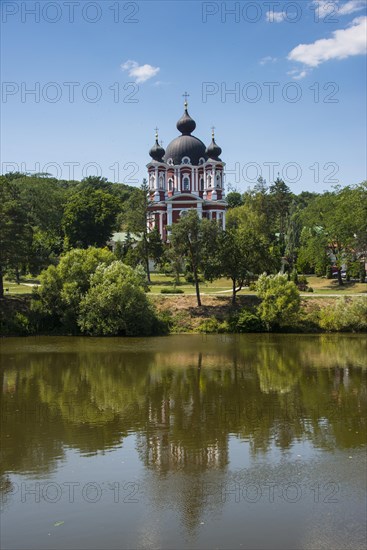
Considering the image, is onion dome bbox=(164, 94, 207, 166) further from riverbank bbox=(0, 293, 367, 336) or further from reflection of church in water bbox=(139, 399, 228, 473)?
reflection of church in water bbox=(139, 399, 228, 473)

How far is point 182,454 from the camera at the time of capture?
52.6 ft

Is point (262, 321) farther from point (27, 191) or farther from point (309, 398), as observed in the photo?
point (27, 191)

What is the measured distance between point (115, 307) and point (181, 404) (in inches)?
714

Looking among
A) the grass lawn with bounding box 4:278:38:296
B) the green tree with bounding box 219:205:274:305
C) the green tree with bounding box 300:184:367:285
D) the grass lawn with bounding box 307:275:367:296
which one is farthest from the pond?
the green tree with bounding box 300:184:367:285

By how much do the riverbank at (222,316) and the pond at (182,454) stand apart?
1120cm

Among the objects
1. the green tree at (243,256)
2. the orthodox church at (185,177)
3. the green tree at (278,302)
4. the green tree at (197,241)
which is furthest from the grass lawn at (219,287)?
the orthodox church at (185,177)

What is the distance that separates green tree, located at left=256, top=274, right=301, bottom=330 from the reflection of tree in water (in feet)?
22.7

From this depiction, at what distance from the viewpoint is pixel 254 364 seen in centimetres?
2989

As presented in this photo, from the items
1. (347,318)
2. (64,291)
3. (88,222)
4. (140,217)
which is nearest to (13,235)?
(64,291)

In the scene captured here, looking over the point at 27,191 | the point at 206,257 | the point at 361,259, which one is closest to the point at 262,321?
the point at 206,257

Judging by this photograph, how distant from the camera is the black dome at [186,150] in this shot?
7769cm

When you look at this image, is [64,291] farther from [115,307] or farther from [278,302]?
[278,302]

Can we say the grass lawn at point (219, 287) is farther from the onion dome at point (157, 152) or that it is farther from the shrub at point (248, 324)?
the onion dome at point (157, 152)

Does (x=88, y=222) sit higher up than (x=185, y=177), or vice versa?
(x=185, y=177)
